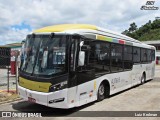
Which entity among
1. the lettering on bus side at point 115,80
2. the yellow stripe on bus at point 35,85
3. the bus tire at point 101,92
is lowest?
the bus tire at point 101,92

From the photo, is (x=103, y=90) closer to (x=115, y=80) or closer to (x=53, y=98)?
(x=115, y=80)

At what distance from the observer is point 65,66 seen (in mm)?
8070

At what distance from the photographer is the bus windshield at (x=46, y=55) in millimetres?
8047

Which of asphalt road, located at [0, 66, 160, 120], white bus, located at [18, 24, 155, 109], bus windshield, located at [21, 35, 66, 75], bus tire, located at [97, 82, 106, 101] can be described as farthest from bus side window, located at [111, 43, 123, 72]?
bus windshield, located at [21, 35, 66, 75]

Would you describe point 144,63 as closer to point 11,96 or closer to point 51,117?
point 11,96

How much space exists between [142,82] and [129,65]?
11.9 ft

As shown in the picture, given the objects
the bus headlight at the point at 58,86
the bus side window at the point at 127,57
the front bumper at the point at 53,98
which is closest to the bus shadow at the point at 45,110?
the front bumper at the point at 53,98

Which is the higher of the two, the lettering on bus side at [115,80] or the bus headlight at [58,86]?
the bus headlight at [58,86]

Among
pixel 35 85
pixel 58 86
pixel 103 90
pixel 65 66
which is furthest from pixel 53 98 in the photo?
pixel 103 90

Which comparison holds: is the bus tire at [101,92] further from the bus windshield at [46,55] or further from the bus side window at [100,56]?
the bus windshield at [46,55]

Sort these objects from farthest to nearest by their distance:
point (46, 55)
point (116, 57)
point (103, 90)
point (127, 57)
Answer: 1. point (127, 57)
2. point (116, 57)
3. point (103, 90)
4. point (46, 55)

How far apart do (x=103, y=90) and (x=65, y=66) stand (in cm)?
329

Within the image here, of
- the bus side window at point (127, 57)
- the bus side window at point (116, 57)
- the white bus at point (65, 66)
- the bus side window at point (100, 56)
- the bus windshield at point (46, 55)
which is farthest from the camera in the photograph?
the bus side window at point (127, 57)

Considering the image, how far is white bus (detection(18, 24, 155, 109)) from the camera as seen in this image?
793 centimetres
